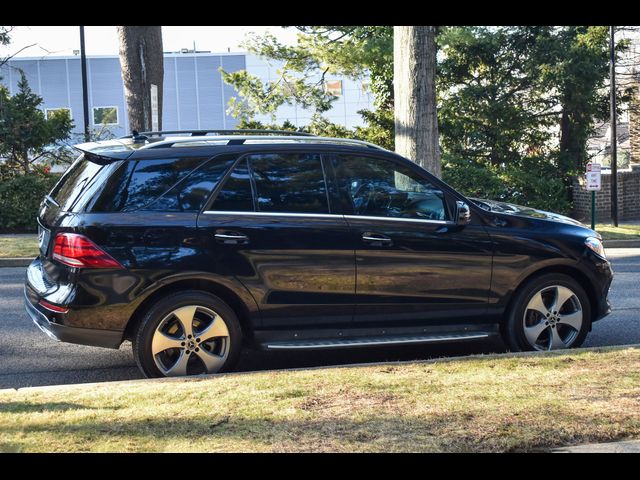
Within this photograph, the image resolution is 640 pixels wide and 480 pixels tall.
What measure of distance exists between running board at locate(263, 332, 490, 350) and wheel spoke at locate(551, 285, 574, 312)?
27.7 inches

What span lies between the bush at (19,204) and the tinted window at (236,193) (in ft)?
48.7

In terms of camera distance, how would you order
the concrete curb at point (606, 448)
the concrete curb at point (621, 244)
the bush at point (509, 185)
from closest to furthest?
the concrete curb at point (606, 448)
the concrete curb at point (621, 244)
the bush at point (509, 185)

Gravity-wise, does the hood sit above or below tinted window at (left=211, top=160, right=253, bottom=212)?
below

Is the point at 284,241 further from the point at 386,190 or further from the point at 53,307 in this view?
the point at 53,307

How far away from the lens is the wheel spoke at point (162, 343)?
20.4 feet

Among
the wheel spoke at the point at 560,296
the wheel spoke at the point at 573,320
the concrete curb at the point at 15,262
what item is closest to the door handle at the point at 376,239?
the wheel spoke at the point at 560,296

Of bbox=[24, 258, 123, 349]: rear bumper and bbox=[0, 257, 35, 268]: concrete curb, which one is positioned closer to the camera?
bbox=[24, 258, 123, 349]: rear bumper

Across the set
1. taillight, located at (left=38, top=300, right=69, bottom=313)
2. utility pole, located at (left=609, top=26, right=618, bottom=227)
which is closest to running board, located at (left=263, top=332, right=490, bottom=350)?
taillight, located at (left=38, top=300, right=69, bottom=313)

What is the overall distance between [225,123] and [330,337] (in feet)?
178

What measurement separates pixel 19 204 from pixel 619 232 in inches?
558

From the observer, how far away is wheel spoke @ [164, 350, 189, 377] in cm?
628

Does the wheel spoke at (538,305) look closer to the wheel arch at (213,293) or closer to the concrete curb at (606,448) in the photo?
the wheel arch at (213,293)

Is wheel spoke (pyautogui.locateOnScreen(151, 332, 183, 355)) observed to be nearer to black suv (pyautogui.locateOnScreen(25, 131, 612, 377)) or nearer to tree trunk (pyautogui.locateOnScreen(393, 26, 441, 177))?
black suv (pyautogui.locateOnScreen(25, 131, 612, 377))
